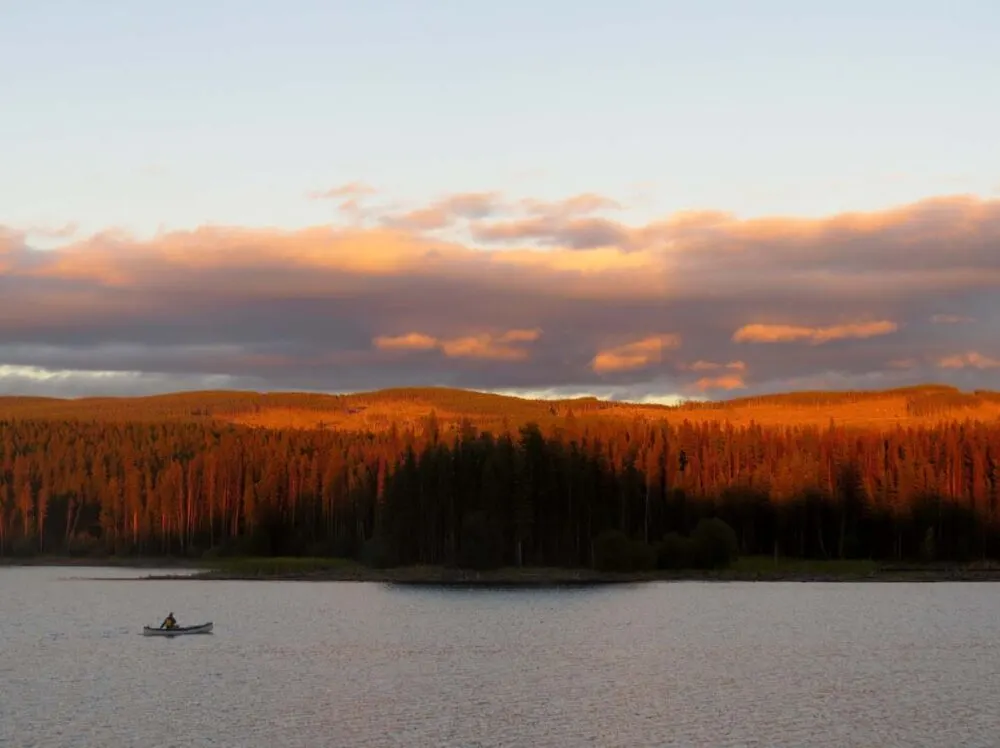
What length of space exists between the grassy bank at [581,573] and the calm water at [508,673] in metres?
20.8

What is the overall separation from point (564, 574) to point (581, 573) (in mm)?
2989

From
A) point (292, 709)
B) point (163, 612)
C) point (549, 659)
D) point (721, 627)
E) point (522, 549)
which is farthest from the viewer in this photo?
point (522, 549)

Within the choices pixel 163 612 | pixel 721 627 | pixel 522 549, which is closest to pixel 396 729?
pixel 721 627

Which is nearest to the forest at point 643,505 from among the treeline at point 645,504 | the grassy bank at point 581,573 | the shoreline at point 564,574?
the treeline at point 645,504

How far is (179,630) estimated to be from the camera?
91312mm

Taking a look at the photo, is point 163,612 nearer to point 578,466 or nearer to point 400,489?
point 400,489

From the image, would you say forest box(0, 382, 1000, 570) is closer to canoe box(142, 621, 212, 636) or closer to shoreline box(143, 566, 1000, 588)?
shoreline box(143, 566, 1000, 588)

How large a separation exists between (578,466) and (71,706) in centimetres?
10371

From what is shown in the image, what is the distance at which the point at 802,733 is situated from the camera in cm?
5359

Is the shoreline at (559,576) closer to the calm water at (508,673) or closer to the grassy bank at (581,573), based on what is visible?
the grassy bank at (581,573)

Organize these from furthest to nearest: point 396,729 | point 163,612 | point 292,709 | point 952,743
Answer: point 163,612, point 292,709, point 396,729, point 952,743

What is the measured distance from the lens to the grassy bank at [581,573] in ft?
479

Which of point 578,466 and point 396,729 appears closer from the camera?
point 396,729

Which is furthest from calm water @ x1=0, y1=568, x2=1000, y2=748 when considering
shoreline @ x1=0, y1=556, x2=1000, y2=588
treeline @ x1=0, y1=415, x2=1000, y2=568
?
treeline @ x1=0, y1=415, x2=1000, y2=568
